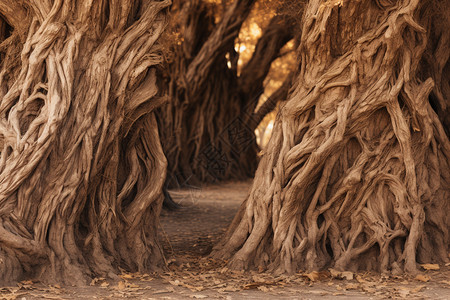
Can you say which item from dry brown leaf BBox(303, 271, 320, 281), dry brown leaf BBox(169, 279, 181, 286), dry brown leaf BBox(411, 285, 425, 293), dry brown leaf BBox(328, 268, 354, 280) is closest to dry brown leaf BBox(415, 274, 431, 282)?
dry brown leaf BBox(411, 285, 425, 293)

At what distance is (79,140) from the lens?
554cm

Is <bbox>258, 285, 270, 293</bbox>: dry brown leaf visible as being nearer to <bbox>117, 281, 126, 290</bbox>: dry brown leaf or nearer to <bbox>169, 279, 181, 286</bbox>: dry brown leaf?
<bbox>169, 279, 181, 286</bbox>: dry brown leaf

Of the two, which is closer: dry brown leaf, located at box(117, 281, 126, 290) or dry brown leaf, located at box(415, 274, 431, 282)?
dry brown leaf, located at box(117, 281, 126, 290)

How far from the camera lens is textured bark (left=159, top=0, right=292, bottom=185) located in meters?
13.8

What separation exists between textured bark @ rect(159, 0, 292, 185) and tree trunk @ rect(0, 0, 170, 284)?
753 cm

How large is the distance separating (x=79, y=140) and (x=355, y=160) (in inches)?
107

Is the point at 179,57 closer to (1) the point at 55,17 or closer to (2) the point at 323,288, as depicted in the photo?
(1) the point at 55,17

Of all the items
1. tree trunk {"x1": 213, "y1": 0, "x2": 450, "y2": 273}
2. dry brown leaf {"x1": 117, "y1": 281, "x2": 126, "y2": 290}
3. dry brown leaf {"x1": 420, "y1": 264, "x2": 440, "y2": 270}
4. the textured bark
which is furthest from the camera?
the textured bark

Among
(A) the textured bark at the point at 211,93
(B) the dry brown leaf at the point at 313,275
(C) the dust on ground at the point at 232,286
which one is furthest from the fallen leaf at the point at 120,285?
(A) the textured bark at the point at 211,93

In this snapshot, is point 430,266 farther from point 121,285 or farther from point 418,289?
point 121,285

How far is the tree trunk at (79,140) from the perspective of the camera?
5289mm

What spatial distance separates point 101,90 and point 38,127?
68 cm

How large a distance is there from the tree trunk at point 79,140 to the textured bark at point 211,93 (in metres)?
7.53

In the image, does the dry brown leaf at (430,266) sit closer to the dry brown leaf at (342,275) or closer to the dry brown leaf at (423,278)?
the dry brown leaf at (423,278)
